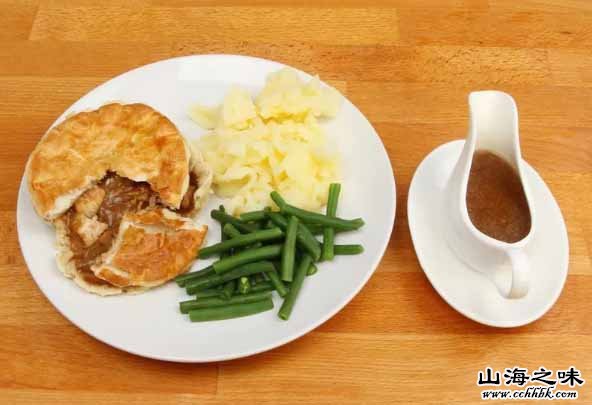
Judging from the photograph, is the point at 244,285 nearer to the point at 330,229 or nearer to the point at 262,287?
the point at 262,287

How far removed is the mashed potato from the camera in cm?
295

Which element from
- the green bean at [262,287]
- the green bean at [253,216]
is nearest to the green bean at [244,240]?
the green bean at [253,216]

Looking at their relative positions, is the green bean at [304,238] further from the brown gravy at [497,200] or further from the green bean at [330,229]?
the brown gravy at [497,200]

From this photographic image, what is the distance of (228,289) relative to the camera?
2637 mm

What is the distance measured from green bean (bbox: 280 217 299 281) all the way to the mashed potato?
23 centimetres

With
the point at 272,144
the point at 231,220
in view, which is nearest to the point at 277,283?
the point at 231,220

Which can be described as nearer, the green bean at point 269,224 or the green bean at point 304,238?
the green bean at point 304,238

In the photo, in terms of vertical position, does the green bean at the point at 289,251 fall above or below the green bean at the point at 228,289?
above

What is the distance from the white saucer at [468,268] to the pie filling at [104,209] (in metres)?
1.17

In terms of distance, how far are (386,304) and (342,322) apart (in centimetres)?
24

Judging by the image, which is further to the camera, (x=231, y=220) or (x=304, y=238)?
(x=231, y=220)

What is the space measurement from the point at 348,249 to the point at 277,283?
374 mm

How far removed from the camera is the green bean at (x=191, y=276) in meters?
2.65

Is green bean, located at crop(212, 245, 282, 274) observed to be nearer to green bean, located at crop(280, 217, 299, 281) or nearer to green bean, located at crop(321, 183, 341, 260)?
green bean, located at crop(280, 217, 299, 281)
